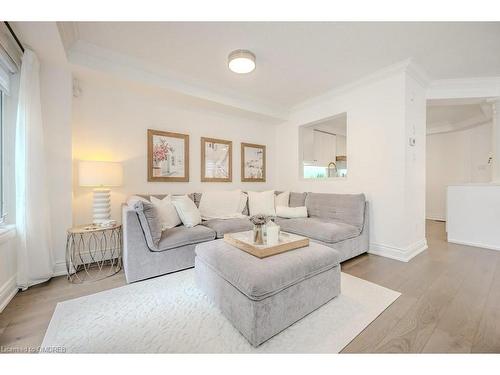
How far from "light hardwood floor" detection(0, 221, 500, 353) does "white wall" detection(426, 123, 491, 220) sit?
3588 mm

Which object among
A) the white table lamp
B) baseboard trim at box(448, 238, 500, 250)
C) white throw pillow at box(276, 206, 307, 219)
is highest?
the white table lamp

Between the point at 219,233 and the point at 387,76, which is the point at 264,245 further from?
the point at 387,76

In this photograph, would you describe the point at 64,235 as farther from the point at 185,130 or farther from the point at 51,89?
the point at 185,130

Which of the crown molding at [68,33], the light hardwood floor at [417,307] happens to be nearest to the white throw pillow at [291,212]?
the light hardwood floor at [417,307]

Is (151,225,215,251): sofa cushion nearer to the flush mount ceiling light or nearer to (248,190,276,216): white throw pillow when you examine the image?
(248,190,276,216): white throw pillow

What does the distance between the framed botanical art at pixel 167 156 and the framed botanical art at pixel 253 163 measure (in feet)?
3.78

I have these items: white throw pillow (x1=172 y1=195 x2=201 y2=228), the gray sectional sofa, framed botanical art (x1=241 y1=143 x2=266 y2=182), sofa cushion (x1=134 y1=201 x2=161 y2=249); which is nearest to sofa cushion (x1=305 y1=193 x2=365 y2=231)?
the gray sectional sofa

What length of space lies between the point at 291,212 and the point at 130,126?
2717mm

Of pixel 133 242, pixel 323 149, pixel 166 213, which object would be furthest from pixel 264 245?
pixel 323 149

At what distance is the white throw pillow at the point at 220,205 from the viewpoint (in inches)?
128

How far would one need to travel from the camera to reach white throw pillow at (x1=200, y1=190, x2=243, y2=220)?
3.25 m

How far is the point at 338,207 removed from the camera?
10.3 feet
